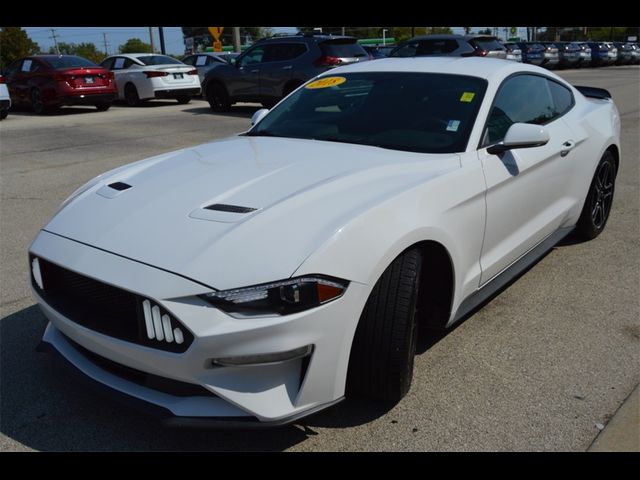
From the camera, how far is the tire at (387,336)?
2.61 m

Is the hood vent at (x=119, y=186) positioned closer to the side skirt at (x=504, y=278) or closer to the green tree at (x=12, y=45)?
the side skirt at (x=504, y=278)

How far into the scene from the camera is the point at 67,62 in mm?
15836

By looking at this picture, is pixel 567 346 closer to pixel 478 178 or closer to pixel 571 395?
pixel 571 395

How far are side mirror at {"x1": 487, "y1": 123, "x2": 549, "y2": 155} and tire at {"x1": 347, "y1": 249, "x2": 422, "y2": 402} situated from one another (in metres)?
1.07

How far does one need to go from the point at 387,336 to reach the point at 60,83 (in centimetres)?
1489

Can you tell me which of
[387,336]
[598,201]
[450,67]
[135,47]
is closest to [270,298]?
[387,336]

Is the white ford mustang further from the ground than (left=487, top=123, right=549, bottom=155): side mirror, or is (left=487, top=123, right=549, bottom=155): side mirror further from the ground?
(left=487, top=123, right=549, bottom=155): side mirror

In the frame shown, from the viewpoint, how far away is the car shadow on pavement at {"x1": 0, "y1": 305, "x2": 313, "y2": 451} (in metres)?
2.66

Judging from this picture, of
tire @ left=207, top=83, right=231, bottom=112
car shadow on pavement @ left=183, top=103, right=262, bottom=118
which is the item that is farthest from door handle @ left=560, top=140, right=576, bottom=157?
tire @ left=207, top=83, right=231, bottom=112

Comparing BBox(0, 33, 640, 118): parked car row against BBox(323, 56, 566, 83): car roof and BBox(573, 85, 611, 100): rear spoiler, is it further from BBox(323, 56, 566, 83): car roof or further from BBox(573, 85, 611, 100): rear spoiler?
BBox(323, 56, 566, 83): car roof

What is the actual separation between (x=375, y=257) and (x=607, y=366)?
1529 millimetres

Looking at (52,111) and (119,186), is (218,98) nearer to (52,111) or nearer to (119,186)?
(52,111)
